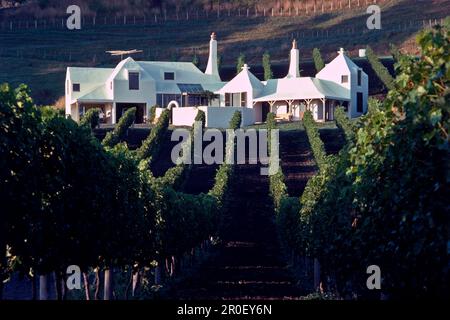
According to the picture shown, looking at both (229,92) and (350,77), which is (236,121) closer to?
(229,92)

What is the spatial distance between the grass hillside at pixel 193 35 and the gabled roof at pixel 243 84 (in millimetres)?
17568

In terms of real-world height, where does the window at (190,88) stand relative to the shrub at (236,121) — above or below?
above

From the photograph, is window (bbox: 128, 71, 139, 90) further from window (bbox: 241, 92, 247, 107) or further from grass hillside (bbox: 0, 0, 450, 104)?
grass hillside (bbox: 0, 0, 450, 104)

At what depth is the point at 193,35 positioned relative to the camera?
412 feet

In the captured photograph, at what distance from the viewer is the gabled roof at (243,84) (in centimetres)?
8338

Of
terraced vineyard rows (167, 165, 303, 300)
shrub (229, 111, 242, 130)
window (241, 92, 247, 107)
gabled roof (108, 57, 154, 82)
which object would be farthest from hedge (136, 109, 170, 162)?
window (241, 92, 247, 107)

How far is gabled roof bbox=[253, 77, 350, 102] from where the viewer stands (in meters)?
80.4

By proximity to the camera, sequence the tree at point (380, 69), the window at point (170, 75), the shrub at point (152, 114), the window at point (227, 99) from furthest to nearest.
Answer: the window at point (170, 75), the window at point (227, 99), the tree at point (380, 69), the shrub at point (152, 114)

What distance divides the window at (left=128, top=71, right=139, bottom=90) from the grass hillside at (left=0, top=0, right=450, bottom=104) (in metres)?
14.8

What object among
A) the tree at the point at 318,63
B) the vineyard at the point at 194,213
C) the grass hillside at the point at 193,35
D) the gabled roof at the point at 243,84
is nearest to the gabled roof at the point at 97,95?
the gabled roof at the point at 243,84

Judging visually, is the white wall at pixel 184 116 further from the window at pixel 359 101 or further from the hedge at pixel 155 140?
the window at pixel 359 101
